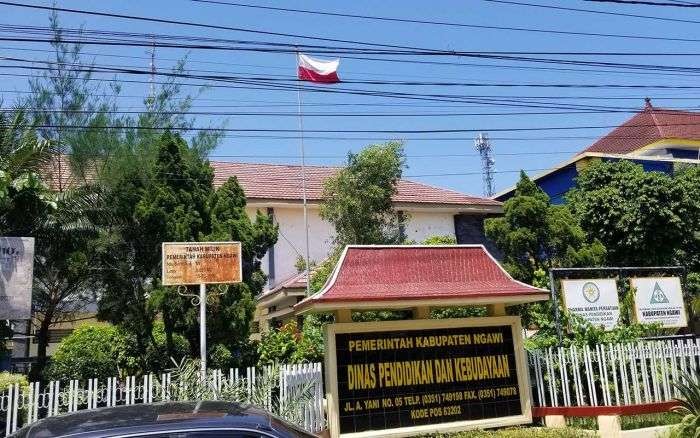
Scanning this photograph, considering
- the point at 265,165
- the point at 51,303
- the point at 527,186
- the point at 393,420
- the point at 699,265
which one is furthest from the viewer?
the point at 265,165

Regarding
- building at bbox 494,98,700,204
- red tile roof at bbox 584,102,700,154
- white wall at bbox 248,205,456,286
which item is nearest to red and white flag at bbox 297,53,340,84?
white wall at bbox 248,205,456,286

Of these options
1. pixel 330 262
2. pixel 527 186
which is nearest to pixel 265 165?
pixel 330 262

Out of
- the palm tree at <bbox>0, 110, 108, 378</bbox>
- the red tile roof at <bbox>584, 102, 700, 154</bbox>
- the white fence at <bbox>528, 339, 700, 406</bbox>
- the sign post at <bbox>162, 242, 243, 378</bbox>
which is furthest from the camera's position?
the red tile roof at <bbox>584, 102, 700, 154</bbox>

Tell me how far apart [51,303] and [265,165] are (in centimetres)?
1447

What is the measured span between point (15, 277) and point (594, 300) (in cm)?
1006

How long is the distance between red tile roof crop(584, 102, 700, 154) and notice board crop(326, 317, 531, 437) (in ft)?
73.9

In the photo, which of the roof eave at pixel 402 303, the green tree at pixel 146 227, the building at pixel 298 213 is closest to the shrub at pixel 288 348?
the green tree at pixel 146 227

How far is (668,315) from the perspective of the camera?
1284 cm

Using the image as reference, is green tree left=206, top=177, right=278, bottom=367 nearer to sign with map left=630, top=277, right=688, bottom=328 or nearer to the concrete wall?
sign with map left=630, top=277, right=688, bottom=328

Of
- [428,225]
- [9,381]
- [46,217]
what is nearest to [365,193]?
[428,225]

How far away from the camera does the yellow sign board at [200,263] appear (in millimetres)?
10055

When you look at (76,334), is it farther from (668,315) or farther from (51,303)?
(668,315)

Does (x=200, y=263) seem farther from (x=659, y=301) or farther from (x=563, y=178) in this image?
(x=563, y=178)

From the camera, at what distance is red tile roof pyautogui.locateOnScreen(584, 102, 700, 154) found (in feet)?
98.6
